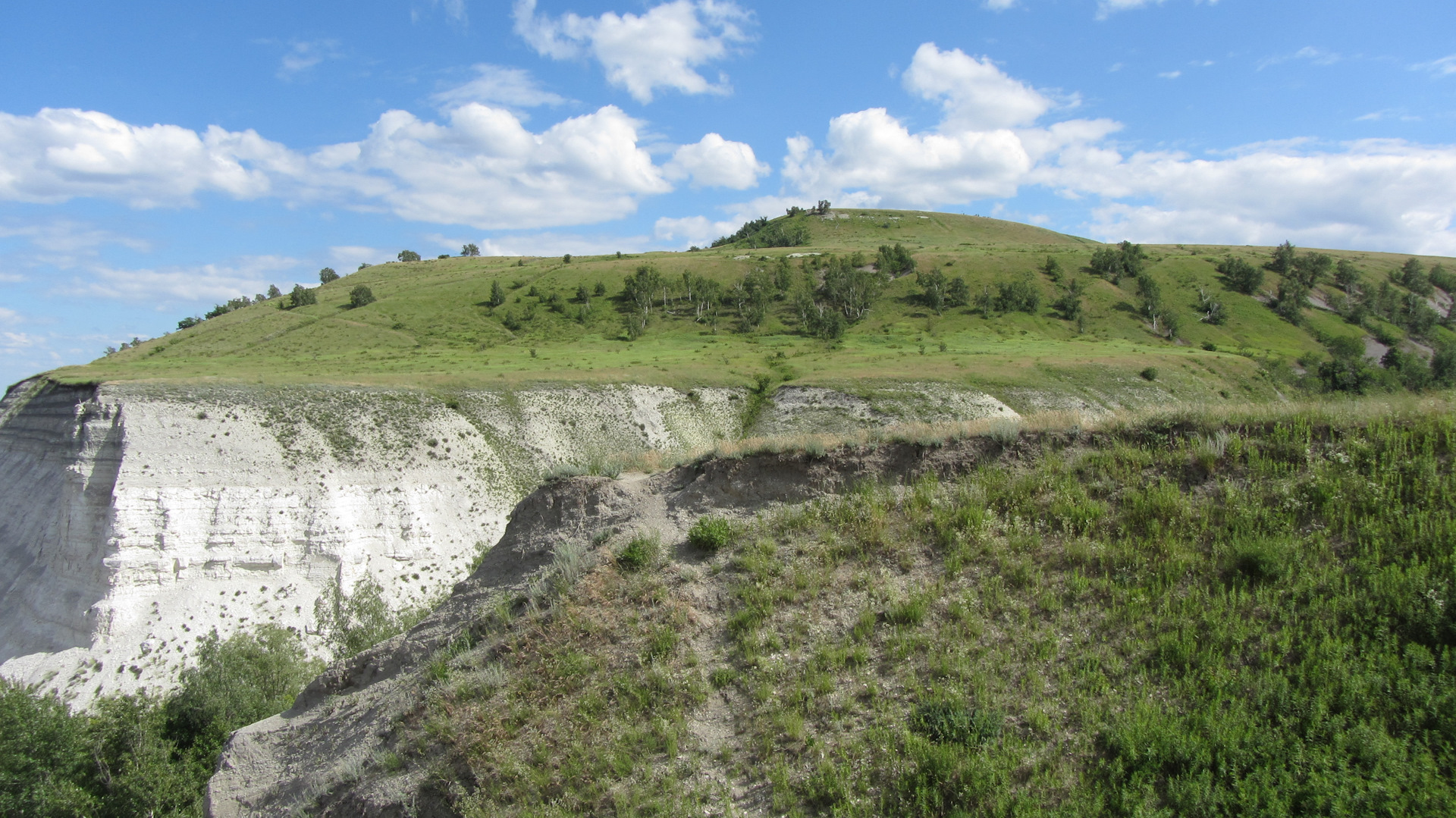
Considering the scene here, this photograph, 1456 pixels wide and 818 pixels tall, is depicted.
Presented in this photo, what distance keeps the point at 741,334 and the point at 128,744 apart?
80.5 m

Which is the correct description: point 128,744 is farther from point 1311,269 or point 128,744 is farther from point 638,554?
point 1311,269

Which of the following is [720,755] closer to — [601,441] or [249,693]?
[249,693]

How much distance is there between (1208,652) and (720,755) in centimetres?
560

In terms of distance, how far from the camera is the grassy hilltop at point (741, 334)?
202ft

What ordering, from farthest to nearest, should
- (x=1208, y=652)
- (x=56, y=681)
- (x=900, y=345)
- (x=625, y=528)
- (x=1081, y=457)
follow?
(x=900, y=345) → (x=56, y=681) → (x=625, y=528) → (x=1081, y=457) → (x=1208, y=652)

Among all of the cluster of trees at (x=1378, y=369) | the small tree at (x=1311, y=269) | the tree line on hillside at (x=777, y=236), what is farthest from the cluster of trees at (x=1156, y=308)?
the tree line on hillside at (x=777, y=236)

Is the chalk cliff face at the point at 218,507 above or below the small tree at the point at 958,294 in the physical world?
below

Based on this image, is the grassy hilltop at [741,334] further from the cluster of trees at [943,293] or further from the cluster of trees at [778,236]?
the cluster of trees at [778,236]

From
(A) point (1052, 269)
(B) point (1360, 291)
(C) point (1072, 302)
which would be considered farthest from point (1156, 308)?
(B) point (1360, 291)

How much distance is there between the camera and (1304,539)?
8.76 meters

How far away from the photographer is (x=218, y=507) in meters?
36.2

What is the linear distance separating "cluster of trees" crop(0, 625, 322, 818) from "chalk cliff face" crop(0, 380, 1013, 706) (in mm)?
7752

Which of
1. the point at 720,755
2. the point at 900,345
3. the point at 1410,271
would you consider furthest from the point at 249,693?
the point at 1410,271

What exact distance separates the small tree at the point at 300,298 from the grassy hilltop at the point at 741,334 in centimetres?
269
